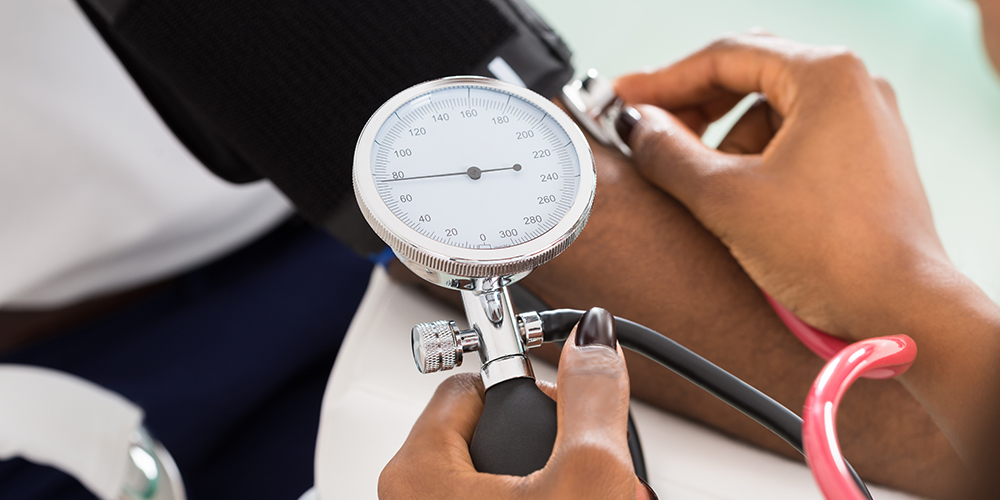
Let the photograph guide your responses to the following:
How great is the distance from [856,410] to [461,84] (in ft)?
1.77

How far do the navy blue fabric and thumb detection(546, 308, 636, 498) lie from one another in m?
0.77

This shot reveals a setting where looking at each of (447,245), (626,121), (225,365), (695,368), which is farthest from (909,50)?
(225,365)

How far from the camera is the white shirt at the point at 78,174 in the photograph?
0.89 meters

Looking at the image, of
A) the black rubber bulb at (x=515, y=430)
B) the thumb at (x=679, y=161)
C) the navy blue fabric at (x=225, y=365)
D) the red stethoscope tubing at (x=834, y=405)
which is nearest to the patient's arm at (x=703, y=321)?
the thumb at (x=679, y=161)

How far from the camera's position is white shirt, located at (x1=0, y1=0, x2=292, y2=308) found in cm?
89

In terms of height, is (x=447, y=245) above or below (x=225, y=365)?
above

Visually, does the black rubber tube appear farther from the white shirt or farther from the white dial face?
the white shirt

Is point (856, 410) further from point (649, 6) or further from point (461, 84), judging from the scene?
point (649, 6)

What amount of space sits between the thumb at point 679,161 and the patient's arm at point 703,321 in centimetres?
5

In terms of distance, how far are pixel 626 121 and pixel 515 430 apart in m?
0.43

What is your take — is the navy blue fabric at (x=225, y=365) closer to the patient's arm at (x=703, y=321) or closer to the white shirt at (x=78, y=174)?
the white shirt at (x=78, y=174)

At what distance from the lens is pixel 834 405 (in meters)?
0.40

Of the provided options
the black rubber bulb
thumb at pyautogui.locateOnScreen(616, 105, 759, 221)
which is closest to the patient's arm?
thumb at pyautogui.locateOnScreen(616, 105, 759, 221)

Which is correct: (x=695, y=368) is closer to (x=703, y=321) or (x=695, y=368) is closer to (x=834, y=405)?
(x=834, y=405)
